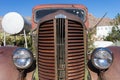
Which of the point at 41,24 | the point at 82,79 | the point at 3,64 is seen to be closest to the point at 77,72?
the point at 82,79

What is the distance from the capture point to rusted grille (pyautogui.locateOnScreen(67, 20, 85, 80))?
491 cm

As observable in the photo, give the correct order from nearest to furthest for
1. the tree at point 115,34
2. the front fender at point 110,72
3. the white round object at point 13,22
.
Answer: the front fender at point 110,72 < the white round object at point 13,22 < the tree at point 115,34

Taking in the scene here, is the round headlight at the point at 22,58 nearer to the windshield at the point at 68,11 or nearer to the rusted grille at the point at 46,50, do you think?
the rusted grille at the point at 46,50

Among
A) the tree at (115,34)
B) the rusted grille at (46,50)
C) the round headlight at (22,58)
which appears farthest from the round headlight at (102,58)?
the tree at (115,34)

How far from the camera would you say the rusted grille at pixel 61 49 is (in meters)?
4.81

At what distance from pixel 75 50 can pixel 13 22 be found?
38.0ft

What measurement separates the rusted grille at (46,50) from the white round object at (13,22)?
1081 cm

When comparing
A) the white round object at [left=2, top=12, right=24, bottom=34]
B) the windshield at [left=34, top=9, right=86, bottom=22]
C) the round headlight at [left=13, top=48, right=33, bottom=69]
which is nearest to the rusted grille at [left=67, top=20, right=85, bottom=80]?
the round headlight at [left=13, top=48, right=33, bottom=69]

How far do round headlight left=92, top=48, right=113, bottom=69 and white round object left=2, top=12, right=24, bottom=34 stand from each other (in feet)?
36.4

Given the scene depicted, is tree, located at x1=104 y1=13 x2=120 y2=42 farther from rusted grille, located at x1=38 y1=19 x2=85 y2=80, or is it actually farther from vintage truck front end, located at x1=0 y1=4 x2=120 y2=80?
rusted grille, located at x1=38 y1=19 x2=85 y2=80

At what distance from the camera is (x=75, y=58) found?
502 centimetres

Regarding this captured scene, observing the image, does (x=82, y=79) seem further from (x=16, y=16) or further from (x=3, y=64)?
(x=16, y=16)

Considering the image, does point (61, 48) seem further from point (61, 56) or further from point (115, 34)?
point (115, 34)

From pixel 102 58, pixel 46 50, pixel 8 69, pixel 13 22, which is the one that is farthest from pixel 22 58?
pixel 13 22
